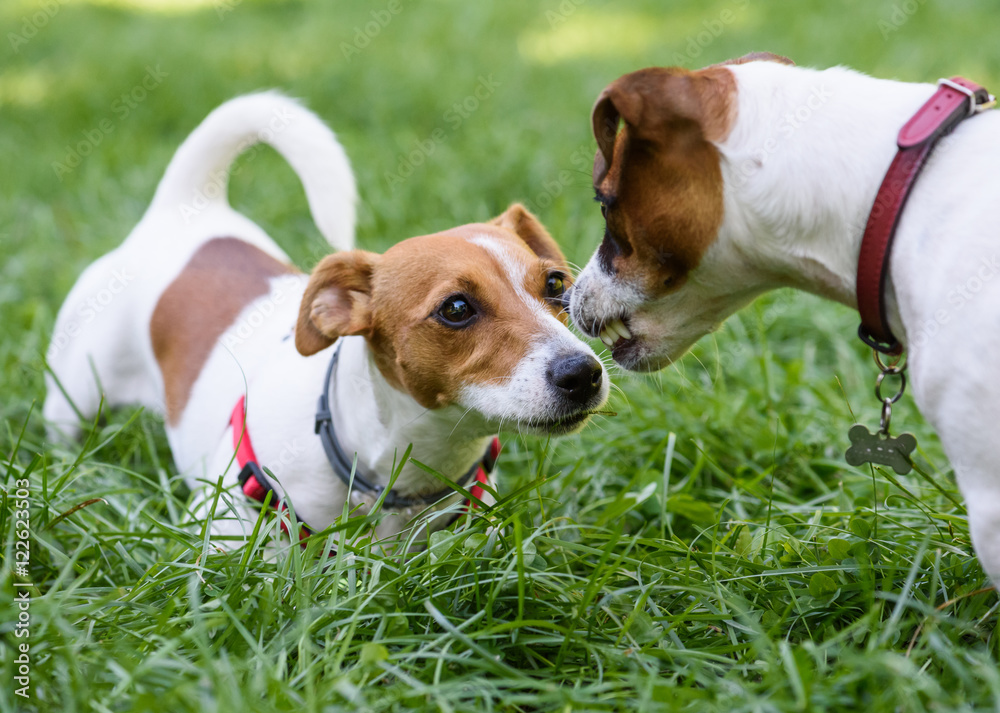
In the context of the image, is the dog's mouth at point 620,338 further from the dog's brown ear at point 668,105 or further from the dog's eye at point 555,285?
the dog's brown ear at point 668,105

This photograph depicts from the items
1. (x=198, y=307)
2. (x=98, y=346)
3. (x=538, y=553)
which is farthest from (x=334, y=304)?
(x=98, y=346)

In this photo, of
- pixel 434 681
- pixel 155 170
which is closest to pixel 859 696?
pixel 434 681

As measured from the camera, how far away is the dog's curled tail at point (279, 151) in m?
3.89

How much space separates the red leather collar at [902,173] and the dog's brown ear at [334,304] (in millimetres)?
1467

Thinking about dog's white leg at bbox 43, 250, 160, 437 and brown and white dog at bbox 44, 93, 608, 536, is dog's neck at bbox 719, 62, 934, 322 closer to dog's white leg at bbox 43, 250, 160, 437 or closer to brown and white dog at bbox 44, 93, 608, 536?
brown and white dog at bbox 44, 93, 608, 536

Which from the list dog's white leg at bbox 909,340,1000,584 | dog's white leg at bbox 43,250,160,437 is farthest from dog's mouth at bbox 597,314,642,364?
dog's white leg at bbox 43,250,160,437

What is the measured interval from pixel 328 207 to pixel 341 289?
99 cm

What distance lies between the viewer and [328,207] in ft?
12.8

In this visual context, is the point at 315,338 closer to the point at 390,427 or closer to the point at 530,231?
the point at 390,427

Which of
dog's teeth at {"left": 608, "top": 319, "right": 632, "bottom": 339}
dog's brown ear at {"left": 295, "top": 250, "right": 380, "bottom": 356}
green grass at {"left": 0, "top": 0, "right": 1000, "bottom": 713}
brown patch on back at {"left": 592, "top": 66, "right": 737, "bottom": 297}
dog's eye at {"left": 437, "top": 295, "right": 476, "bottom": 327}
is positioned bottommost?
green grass at {"left": 0, "top": 0, "right": 1000, "bottom": 713}

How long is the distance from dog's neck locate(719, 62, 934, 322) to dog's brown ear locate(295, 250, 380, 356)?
3.87 feet

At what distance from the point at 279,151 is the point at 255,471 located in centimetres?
162

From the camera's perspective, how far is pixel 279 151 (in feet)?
13.3

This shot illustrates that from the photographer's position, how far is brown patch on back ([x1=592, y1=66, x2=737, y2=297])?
2297mm
